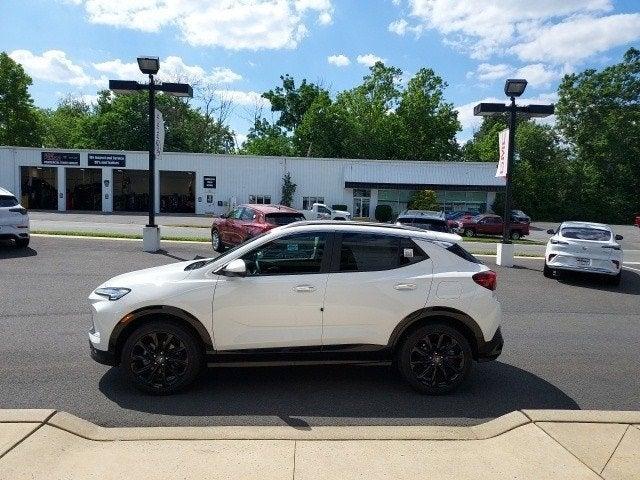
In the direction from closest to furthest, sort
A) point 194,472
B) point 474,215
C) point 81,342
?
point 194,472 → point 81,342 → point 474,215

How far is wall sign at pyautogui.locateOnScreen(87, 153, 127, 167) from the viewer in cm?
3988

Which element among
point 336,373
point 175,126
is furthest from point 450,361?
point 175,126

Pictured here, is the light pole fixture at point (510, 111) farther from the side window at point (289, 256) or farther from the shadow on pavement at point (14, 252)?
the shadow on pavement at point (14, 252)

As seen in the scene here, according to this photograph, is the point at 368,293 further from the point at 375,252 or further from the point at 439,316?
the point at 439,316

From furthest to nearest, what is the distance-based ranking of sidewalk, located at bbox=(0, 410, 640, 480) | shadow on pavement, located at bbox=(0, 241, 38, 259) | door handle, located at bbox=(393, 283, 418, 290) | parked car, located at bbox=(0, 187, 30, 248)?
parked car, located at bbox=(0, 187, 30, 248)
shadow on pavement, located at bbox=(0, 241, 38, 259)
door handle, located at bbox=(393, 283, 418, 290)
sidewalk, located at bbox=(0, 410, 640, 480)

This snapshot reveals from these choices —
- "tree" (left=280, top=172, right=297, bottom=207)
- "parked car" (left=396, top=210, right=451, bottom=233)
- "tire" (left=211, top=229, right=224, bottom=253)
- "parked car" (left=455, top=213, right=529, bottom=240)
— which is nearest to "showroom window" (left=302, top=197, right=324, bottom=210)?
"tree" (left=280, top=172, right=297, bottom=207)

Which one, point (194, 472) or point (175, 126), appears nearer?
point (194, 472)

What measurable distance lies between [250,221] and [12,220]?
642 centimetres

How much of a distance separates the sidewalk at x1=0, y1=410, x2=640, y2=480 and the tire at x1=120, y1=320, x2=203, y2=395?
74cm

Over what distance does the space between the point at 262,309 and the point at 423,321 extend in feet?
5.35

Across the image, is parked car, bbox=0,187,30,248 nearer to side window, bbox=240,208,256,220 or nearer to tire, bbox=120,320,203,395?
side window, bbox=240,208,256,220

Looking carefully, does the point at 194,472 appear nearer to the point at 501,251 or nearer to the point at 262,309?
the point at 262,309

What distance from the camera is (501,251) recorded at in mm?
14930

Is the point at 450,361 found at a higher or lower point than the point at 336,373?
higher
